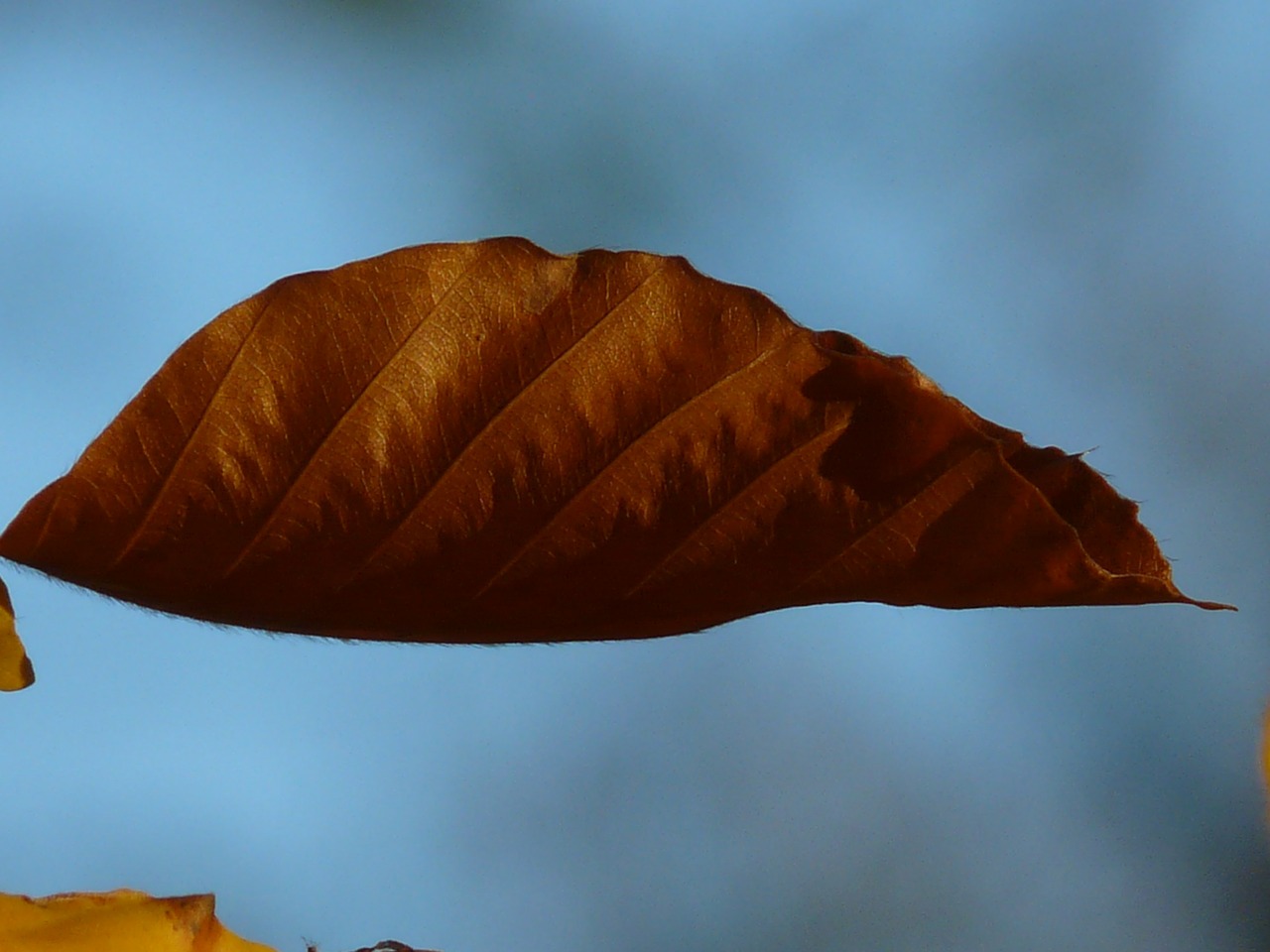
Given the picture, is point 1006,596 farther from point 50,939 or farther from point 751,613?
point 50,939

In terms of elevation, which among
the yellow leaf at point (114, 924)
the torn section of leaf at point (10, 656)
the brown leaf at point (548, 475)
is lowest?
the yellow leaf at point (114, 924)

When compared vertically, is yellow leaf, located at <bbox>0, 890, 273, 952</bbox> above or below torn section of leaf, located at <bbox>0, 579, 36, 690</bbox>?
below

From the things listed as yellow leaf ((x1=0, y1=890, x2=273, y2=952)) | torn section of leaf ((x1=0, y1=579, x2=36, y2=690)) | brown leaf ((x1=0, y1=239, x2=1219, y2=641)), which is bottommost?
yellow leaf ((x1=0, y1=890, x2=273, y2=952))
